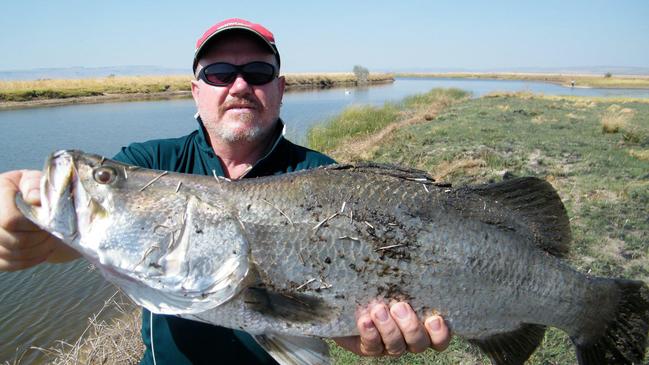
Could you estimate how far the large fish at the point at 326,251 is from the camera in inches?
79.8

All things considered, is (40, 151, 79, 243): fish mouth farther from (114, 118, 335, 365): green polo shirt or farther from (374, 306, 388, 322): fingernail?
(374, 306, 388, 322): fingernail

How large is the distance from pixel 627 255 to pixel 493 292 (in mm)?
5290

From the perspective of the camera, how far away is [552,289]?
2438 mm

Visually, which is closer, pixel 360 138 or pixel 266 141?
pixel 266 141

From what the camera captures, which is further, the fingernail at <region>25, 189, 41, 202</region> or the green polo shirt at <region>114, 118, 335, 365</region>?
the green polo shirt at <region>114, 118, 335, 365</region>

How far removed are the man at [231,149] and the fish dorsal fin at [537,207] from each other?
824 mm

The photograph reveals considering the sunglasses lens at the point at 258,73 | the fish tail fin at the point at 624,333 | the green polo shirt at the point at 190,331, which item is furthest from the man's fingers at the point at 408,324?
the sunglasses lens at the point at 258,73

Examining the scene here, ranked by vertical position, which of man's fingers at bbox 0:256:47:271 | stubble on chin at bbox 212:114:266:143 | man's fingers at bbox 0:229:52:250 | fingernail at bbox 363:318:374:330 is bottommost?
fingernail at bbox 363:318:374:330

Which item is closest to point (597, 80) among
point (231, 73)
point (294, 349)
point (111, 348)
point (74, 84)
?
point (74, 84)

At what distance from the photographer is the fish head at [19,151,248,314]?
6.33 feet

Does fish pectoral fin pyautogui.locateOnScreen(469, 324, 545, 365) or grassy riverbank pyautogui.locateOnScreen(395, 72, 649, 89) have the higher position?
grassy riverbank pyautogui.locateOnScreen(395, 72, 649, 89)

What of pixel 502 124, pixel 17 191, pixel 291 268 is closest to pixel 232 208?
pixel 291 268

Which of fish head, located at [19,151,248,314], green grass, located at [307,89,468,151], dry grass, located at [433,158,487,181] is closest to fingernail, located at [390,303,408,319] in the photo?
fish head, located at [19,151,248,314]

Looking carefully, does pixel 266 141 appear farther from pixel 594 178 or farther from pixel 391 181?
pixel 594 178
